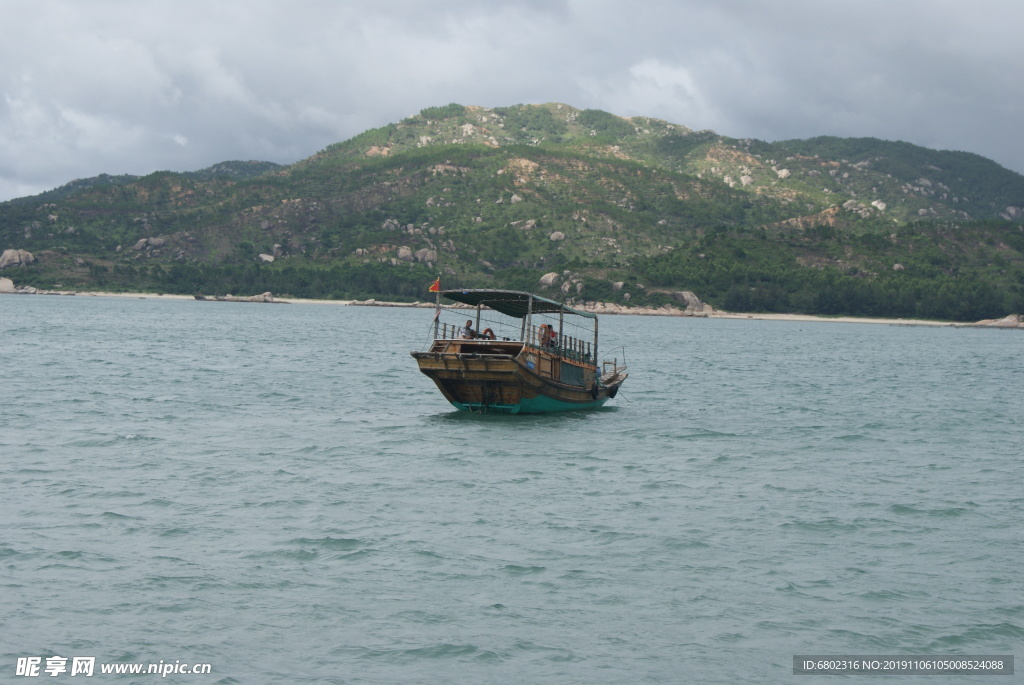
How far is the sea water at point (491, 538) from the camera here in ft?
Answer: 48.3

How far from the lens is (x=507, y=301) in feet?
133

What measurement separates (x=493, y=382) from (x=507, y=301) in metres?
4.70

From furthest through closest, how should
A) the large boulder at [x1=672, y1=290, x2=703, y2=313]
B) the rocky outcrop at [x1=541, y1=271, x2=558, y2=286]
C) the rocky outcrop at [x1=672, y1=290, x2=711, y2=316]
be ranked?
1. the rocky outcrop at [x1=541, y1=271, x2=558, y2=286]
2. the large boulder at [x1=672, y1=290, x2=703, y2=313]
3. the rocky outcrop at [x1=672, y1=290, x2=711, y2=316]

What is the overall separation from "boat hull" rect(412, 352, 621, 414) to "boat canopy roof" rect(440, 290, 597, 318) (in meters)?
2.70

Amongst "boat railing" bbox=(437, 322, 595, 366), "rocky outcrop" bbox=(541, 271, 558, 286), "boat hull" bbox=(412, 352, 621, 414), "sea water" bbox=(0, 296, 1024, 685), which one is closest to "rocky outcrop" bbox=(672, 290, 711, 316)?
"rocky outcrop" bbox=(541, 271, 558, 286)

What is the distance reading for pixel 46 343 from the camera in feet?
254

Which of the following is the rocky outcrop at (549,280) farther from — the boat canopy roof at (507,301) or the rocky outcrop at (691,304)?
the boat canopy roof at (507,301)

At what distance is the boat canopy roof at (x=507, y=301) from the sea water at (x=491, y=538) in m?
4.49

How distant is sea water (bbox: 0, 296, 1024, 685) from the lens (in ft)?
48.3

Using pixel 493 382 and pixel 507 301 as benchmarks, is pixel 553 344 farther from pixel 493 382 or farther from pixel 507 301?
pixel 493 382

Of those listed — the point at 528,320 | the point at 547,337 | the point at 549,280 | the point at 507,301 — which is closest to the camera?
the point at 528,320

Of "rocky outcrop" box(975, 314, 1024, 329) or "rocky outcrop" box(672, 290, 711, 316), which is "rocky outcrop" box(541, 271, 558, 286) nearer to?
"rocky outcrop" box(672, 290, 711, 316)

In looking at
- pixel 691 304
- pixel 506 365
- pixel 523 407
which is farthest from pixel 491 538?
pixel 691 304

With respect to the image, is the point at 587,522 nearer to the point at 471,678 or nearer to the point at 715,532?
the point at 715,532
